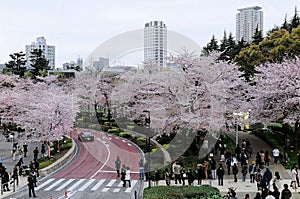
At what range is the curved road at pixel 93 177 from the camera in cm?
2083

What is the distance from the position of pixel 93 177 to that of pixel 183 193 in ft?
34.0

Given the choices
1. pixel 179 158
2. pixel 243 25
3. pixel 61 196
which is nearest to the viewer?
pixel 61 196

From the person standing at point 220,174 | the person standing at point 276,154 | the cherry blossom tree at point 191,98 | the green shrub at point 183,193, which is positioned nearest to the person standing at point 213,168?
the person standing at point 220,174

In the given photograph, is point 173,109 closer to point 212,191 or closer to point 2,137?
point 212,191

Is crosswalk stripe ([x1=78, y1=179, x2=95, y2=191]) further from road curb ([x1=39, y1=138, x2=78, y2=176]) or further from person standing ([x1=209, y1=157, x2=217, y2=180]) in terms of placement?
person standing ([x1=209, y1=157, x2=217, y2=180])

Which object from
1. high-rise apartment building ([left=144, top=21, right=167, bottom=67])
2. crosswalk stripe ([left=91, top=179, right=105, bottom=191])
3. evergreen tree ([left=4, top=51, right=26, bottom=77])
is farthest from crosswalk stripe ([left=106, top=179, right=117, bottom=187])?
evergreen tree ([left=4, top=51, right=26, bottom=77])

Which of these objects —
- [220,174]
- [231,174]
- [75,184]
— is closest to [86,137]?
[75,184]

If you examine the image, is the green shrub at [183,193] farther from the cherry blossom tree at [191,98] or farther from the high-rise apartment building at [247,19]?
the high-rise apartment building at [247,19]

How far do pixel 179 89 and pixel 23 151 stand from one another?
50.5 ft

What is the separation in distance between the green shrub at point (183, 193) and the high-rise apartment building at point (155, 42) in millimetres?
38108

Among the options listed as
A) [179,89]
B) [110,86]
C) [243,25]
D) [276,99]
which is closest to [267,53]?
[276,99]

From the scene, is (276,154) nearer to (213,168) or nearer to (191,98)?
(213,168)

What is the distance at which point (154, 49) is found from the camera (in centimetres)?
5875

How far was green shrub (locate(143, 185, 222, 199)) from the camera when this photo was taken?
15784mm
